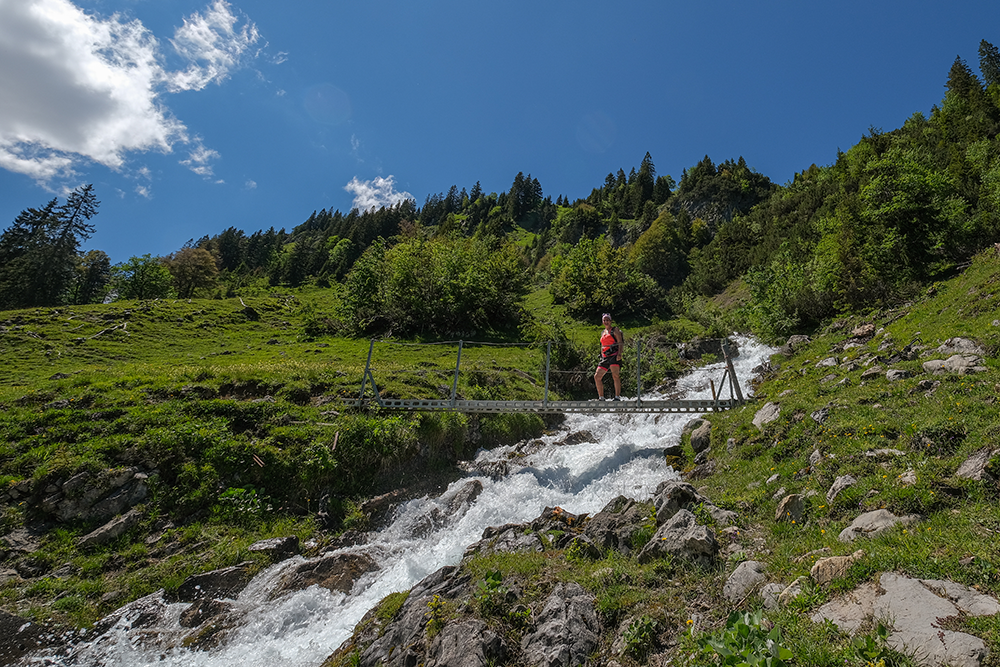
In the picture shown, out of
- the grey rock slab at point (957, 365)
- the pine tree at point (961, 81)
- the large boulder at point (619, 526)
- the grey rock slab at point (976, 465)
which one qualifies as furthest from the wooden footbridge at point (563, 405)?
the pine tree at point (961, 81)

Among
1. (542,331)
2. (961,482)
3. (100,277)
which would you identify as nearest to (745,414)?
(961,482)

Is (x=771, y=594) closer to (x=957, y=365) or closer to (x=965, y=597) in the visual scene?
(x=965, y=597)

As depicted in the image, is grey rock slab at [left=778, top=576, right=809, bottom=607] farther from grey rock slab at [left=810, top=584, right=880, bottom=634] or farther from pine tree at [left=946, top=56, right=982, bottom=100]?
pine tree at [left=946, top=56, right=982, bottom=100]

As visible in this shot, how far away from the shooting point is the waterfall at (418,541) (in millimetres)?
7453

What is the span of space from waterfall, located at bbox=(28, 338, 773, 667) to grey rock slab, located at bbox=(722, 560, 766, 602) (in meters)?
6.17

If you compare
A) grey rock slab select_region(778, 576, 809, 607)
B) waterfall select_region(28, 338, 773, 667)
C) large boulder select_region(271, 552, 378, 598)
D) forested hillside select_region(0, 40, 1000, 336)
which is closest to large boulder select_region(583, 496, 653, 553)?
grey rock slab select_region(778, 576, 809, 607)

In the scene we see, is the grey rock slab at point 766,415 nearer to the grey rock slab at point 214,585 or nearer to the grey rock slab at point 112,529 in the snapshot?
the grey rock slab at point 214,585

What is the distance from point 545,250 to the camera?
3649 inches

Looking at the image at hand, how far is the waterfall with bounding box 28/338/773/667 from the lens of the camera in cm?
745

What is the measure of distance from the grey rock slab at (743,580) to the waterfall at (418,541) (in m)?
6.17

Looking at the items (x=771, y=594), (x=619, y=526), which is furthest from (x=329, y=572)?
(x=771, y=594)

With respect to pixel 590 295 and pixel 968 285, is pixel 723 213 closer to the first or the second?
pixel 590 295

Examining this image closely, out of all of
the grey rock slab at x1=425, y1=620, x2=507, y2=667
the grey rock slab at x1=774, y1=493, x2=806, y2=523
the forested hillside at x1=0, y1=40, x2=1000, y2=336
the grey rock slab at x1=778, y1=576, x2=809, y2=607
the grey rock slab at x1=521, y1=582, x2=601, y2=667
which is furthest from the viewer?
the forested hillside at x1=0, y1=40, x2=1000, y2=336

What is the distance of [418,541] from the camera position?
11.0 meters
